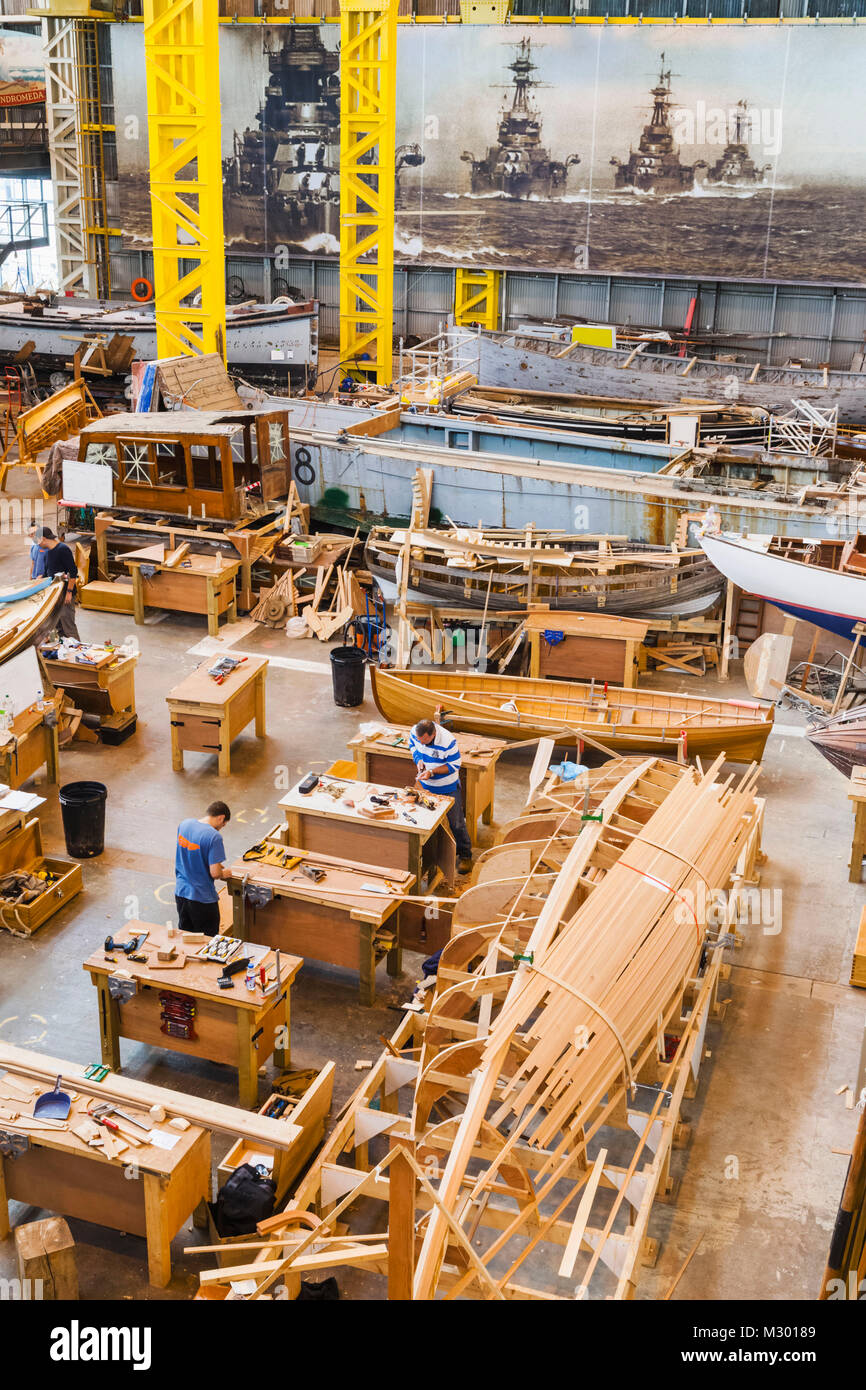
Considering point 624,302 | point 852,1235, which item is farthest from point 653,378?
point 852,1235

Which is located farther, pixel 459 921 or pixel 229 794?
pixel 229 794

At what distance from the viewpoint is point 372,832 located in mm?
10188

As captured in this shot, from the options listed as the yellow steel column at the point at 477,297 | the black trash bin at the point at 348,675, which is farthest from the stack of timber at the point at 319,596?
the yellow steel column at the point at 477,297

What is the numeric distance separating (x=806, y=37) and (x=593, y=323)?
23.4 feet

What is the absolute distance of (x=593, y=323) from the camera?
97.9ft

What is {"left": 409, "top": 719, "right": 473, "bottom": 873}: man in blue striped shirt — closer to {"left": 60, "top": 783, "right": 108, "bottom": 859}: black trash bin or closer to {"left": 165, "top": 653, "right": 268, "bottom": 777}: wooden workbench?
A: {"left": 165, "top": 653, "right": 268, "bottom": 777}: wooden workbench

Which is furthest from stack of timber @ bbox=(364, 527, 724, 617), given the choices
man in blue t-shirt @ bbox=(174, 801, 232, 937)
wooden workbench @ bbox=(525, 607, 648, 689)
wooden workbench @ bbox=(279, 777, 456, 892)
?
man in blue t-shirt @ bbox=(174, 801, 232, 937)

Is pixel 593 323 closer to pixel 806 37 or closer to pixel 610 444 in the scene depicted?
pixel 806 37

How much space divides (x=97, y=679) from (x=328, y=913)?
197 inches

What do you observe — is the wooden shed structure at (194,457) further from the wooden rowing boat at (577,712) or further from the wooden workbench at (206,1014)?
the wooden workbench at (206,1014)

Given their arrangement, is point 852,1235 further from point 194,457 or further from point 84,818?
point 194,457

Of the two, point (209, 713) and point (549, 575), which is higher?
point (549, 575)

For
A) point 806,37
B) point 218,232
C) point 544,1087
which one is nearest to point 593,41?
point 806,37

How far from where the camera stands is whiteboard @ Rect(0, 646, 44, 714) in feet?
38.6
